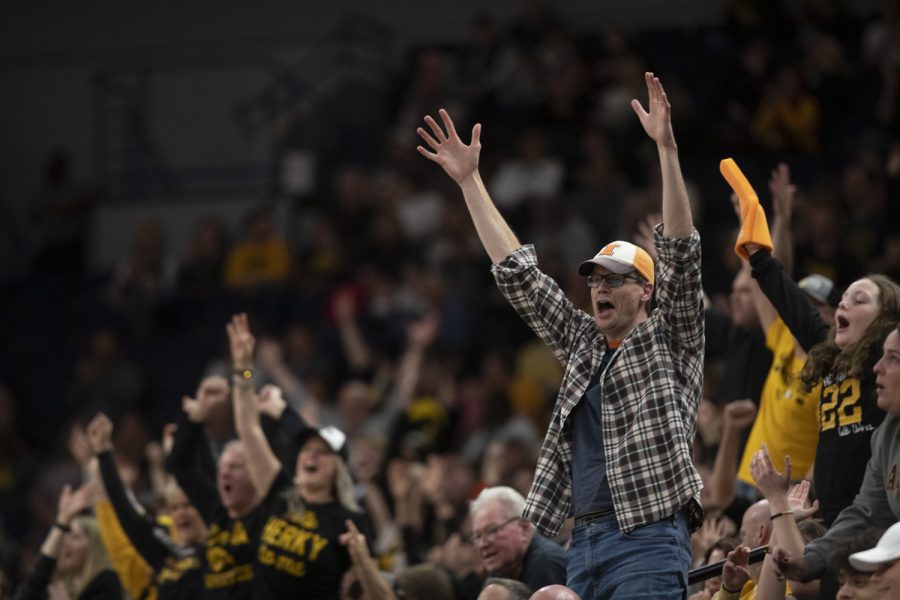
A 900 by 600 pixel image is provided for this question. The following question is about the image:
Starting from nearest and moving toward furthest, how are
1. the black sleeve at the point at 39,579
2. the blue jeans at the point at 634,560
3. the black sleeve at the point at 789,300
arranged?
the blue jeans at the point at 634,560, the black sleeve at the point at 789,300, the black sleeve at the point at 39,579

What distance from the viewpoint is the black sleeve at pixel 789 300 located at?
5.29 meters

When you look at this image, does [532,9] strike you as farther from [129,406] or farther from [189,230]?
[129,406]

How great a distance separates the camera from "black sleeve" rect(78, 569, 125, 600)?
6.93 meters

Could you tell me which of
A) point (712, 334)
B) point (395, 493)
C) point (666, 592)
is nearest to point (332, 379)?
point (395, 493)

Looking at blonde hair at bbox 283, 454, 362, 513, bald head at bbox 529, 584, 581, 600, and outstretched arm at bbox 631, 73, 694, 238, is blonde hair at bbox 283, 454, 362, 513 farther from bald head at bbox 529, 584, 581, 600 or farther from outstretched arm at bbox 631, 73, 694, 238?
outstretched arm at bbox 631, 73, 694, 238

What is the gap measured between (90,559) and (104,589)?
43 cm

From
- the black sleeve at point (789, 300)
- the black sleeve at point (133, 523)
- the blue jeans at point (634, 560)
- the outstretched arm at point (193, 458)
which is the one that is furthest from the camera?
the black sleeve at point (133, 523)

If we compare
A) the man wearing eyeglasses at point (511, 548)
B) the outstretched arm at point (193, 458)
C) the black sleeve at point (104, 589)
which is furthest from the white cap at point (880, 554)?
the black sleeve at point (104, 589)

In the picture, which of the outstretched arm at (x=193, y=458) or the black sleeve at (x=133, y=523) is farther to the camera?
the black sleeve at (x=133, y=523)

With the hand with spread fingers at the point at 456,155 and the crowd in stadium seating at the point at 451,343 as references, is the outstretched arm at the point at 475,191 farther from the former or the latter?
the crowd in stadium seating at the point at 451,343

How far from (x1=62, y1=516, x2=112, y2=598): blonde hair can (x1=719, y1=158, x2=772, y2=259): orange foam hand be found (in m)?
3.65

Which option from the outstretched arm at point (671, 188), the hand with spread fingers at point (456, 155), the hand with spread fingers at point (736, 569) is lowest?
the hand with spread fingers at point (736, 569)

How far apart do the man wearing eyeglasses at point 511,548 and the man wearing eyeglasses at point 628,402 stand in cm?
110

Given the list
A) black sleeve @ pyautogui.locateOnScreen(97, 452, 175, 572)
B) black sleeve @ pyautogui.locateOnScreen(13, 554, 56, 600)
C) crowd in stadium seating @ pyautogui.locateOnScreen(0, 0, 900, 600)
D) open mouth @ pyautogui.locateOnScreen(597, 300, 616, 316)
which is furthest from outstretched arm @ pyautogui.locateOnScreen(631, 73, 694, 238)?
black sleeve @ pyautogui.locateOnScreen(13, 554, 56, 600)
